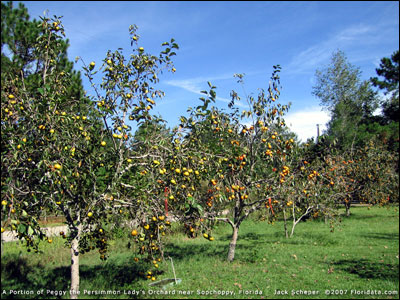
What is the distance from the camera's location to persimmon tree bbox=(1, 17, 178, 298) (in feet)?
12.5

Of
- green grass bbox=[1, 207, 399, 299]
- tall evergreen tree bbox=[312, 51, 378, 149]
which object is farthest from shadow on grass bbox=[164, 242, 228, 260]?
tall evergreen tree bbox=[312, 51, 378, 149]

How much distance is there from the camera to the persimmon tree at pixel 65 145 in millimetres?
3816

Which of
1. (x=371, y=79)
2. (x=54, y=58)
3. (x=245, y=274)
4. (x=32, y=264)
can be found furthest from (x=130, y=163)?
(x=371, y=79)

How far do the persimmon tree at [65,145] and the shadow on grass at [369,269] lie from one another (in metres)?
6.20

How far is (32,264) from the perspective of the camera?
9102 millimetres

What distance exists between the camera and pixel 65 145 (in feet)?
13.4

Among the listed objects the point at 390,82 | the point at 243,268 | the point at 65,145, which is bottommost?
the point at 243,268

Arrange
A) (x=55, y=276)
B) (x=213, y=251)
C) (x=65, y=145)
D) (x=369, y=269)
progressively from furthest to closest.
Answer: (x=213, y=251) < (x=55, y=276) < (x=369, y=269) < (x=65, y=145)

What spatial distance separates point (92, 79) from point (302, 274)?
21.5ft

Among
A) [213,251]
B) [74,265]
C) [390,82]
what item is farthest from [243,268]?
[390,82]

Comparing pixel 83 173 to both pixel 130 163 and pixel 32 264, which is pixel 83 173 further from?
pixel 32 264

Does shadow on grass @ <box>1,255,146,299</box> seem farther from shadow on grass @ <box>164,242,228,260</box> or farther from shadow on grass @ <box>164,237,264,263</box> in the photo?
shadow on grass @ <box>164,237,264,263</box>

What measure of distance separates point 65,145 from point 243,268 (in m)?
5.88

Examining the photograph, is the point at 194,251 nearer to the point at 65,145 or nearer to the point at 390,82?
the point at 65,145
